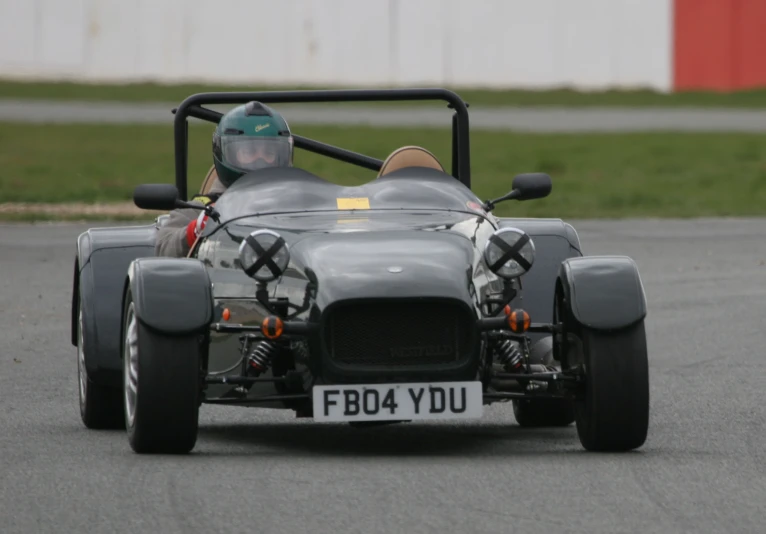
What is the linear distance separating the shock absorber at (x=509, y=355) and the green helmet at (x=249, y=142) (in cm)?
191

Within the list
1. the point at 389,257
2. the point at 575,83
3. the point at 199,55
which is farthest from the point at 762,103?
the point at 389,257

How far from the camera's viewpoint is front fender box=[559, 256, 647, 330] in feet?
22.1

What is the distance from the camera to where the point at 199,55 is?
37469 mm

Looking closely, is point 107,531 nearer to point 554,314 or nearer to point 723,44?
point 554,314

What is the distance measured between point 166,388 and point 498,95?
30840mm

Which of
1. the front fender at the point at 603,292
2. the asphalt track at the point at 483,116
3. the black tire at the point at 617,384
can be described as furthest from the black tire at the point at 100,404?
the asphalt track at the point at 483,116

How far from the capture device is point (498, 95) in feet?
121

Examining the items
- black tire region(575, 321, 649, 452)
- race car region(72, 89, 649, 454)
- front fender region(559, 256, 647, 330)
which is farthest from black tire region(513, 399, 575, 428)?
black tire region(575, 321, 649, 452)

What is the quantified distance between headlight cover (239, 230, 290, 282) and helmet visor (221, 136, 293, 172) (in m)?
1.54

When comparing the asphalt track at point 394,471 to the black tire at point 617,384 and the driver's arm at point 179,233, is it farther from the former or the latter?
the driver's arm at point 179,233

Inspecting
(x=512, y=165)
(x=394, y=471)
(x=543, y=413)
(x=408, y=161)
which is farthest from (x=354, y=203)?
(x=512, y=165)

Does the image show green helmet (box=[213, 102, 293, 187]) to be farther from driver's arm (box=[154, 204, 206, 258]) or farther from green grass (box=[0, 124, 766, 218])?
green grass (box=[0, 124, 766, 218])

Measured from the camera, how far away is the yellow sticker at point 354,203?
7781mm

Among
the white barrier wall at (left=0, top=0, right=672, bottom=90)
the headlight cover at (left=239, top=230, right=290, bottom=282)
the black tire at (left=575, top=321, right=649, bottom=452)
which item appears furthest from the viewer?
the white barrier wall at (left=0, top=0, right=672, bottom=90)
